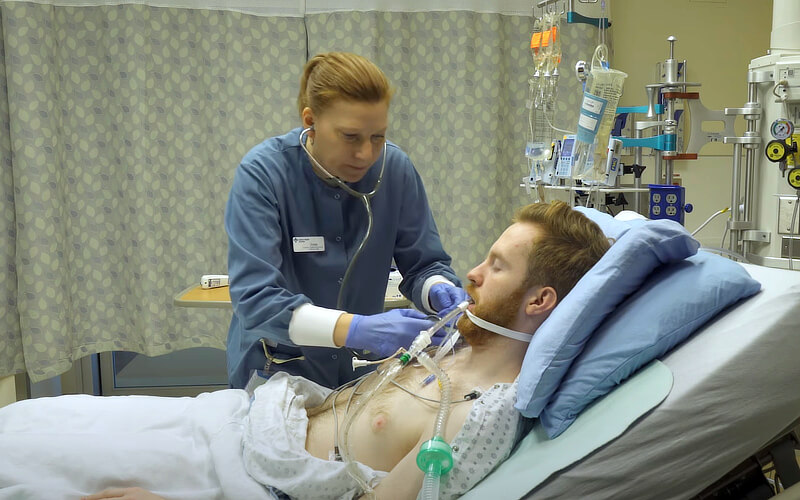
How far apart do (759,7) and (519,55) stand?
4.36ft

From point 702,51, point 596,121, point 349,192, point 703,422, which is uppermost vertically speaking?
point 702,51

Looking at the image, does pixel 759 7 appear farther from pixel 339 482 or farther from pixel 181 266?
pixel 339 482

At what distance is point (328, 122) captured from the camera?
1.61 metres

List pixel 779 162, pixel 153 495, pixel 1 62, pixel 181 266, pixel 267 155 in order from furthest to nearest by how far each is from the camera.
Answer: pixel 181 266 → pixel 1 62 → pixel 779 162 → pixel 267 155 → pixel 153 495

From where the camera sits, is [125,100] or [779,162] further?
[125,100]

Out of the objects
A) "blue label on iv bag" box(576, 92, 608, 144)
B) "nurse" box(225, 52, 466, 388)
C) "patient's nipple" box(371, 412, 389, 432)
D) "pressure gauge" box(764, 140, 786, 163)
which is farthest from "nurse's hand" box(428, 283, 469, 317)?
"pressure gauge" box(764, 140, 786, 163)

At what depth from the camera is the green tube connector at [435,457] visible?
1.19m

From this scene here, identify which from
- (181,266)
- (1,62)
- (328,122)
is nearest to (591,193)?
(328,122)

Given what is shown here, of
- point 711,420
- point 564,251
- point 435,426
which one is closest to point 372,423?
point 435,426

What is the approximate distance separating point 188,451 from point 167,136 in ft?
8.02

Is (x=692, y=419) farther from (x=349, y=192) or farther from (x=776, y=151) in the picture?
(x=776, y=151)

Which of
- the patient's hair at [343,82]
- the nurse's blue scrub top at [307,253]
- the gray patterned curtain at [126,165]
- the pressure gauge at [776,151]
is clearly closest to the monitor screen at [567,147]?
the pressure gauge at [776,151]

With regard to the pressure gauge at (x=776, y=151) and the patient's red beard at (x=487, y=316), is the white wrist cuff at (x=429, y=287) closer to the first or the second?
the patient's red beard at (x=487, y=316)

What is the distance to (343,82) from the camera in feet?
5.13
